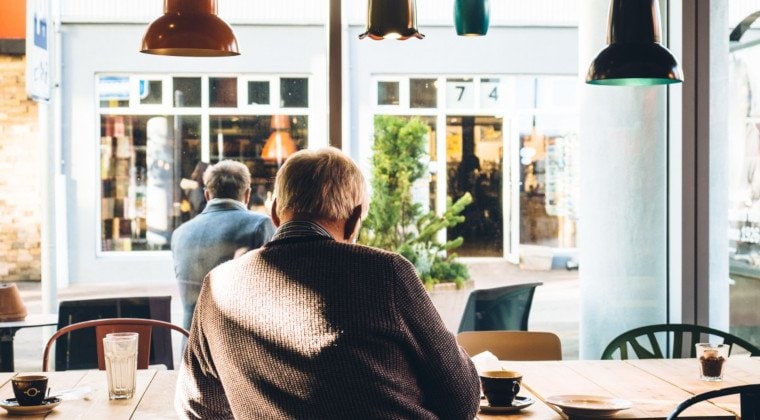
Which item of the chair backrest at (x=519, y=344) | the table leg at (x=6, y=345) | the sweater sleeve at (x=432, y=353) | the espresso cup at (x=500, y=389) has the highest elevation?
the sweater sleeve at (x=432, y=353)

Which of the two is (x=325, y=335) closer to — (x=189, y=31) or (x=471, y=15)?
(x=189, y=31)

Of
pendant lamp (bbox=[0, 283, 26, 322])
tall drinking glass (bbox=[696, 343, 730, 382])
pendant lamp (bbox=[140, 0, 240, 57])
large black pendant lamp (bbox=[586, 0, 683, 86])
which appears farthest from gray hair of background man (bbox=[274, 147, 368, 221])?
pendant lamp (bbox=[0, 283, 26, 322])

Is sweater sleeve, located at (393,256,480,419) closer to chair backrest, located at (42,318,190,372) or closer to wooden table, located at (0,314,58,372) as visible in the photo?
chair backrest, located at (42,318,190,372)

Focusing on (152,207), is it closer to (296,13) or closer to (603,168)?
(296,13)

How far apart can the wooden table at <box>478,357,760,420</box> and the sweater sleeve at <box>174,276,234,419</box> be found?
73 centimetres

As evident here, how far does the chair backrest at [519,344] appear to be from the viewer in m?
3.66

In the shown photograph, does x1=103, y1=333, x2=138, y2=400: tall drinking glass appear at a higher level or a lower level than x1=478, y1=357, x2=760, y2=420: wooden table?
higher

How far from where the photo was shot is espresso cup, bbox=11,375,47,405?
2.59 m

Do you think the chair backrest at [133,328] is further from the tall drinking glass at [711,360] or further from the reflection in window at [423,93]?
the reflection in window at [423,93]

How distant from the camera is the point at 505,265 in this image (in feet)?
17.7

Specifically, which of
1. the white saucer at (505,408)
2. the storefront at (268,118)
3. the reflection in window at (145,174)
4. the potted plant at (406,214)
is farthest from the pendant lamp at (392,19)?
the reflection in window at (145,174)

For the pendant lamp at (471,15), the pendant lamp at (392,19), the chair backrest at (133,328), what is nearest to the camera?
the pendant lamp at (392,19)

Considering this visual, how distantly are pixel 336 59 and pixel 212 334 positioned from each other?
3.14 metres

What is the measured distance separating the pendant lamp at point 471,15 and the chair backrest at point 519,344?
1.11m
